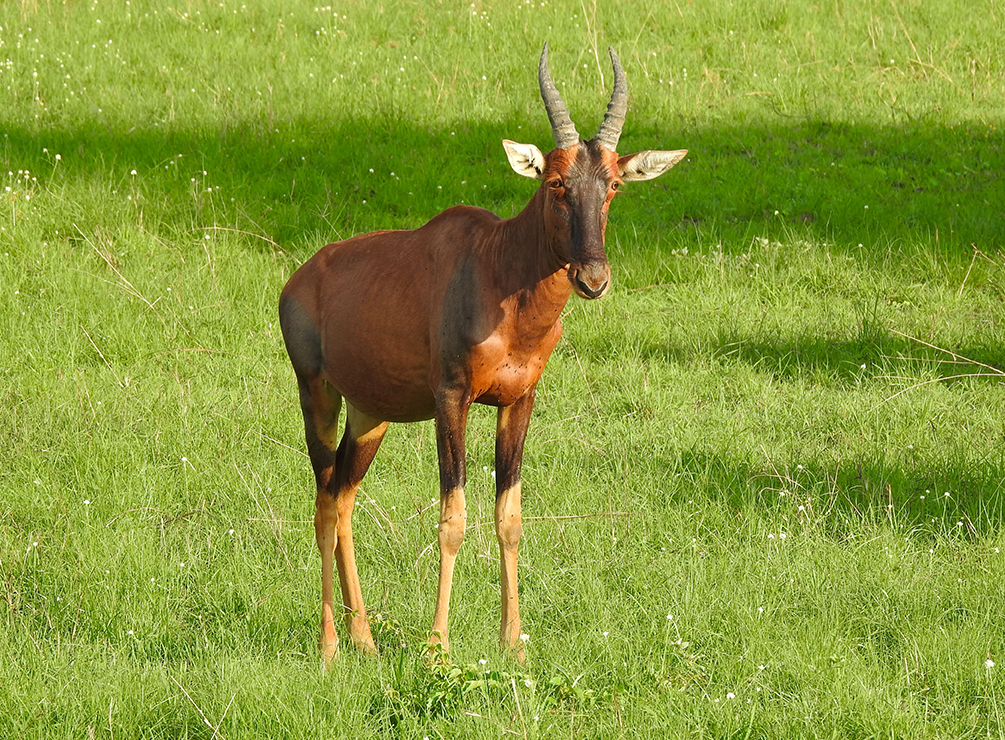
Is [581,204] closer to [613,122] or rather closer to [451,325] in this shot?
[613,122]

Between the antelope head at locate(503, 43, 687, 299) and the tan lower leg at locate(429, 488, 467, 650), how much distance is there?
121 centimetres

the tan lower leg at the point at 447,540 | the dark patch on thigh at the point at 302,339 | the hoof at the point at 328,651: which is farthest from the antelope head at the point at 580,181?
the hoof at the point at 328,651

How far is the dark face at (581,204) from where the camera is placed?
486cm

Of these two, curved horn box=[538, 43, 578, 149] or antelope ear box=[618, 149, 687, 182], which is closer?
curved horn box=[538, 43, 578, 149]

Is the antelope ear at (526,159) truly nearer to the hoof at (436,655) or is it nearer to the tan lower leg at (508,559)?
the tan lower leg at (508,559)

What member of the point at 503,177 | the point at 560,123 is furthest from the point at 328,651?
the point at 503,177

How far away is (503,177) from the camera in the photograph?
12.9m

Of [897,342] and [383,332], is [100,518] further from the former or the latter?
[897,342]

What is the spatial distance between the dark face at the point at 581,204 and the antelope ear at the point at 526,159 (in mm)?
60

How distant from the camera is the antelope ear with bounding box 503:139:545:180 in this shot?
5.09m

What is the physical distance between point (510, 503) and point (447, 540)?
1.26ft

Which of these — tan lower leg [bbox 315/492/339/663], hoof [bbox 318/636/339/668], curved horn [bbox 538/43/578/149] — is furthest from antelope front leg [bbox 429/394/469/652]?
curved horn [bbox 538/43/578/149]

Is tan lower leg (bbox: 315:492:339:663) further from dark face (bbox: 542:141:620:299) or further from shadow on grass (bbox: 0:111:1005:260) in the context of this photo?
shadow on grass (bbox: 0:111:1005:260)

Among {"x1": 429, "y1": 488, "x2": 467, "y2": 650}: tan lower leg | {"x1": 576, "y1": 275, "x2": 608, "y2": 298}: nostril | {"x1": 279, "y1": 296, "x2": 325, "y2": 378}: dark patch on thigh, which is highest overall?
{"x1": 576, "y1": 275, "x2": 608, "y2": 298}: nostril
